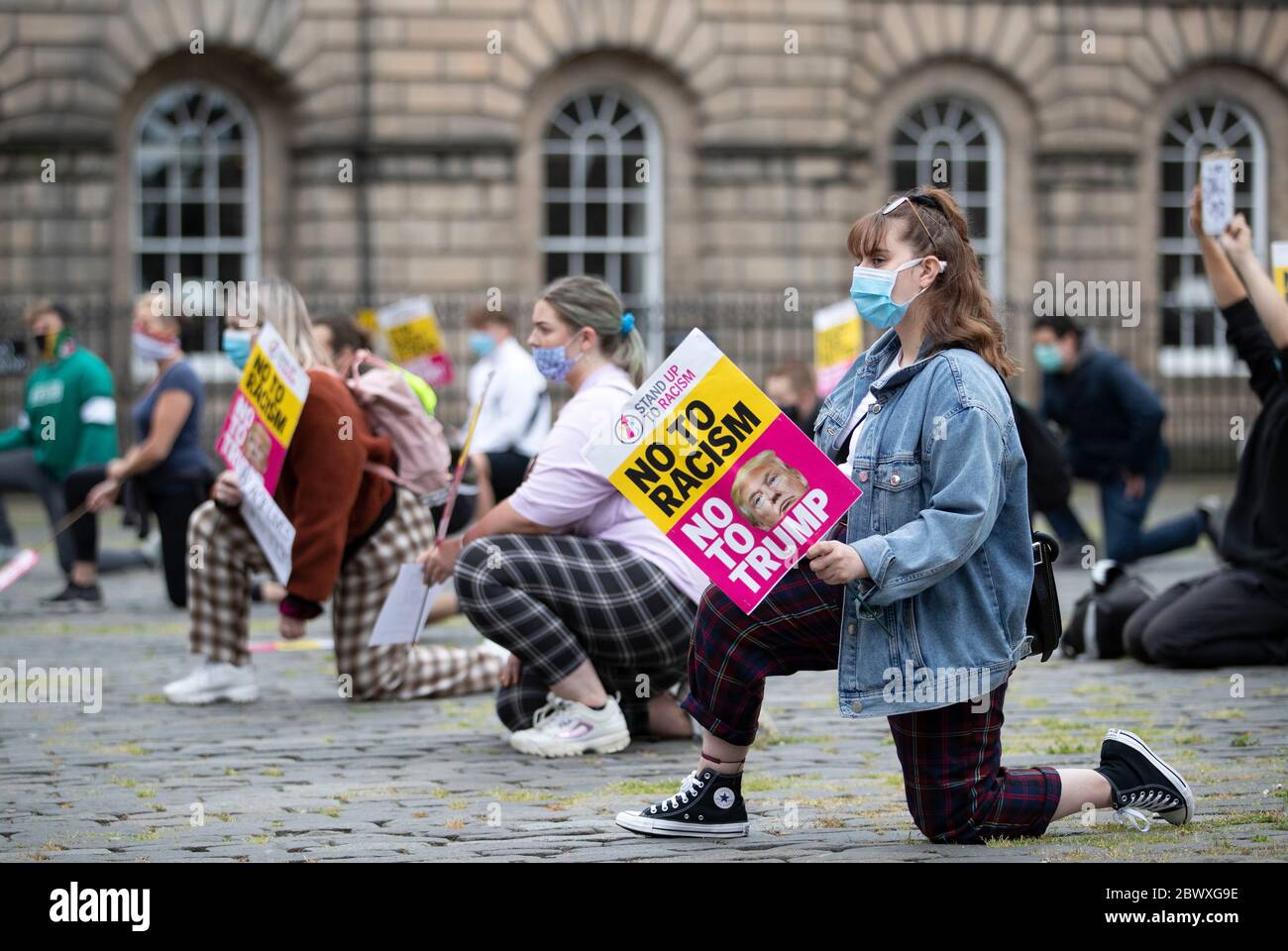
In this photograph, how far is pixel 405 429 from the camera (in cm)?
806

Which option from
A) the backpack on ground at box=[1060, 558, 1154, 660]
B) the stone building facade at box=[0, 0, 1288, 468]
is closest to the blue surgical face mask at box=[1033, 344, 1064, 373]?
the backpack on ground at box=[1060, 558, 1154, 660]

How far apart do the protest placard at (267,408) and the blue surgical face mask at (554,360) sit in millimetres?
1111

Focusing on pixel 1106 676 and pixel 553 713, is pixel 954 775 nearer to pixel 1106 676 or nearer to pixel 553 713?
pixel 553 713

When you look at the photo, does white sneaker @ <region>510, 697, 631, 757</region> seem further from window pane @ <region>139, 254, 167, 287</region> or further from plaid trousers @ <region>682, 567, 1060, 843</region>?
window pane @ <region>139, 254, 167, 287</region>

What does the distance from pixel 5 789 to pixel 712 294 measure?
687 inches

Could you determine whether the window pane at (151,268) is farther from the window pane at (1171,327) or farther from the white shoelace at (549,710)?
the white shoelace at (549,710)

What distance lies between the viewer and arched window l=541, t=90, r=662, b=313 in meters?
23.4

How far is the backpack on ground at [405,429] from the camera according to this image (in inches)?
314

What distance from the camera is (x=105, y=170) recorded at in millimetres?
21906

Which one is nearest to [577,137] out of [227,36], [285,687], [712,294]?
[712,294]

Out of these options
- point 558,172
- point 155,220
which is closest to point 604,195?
point 558,172

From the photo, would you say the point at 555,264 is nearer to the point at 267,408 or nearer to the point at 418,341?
the point at 418,341

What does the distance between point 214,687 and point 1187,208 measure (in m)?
19.6

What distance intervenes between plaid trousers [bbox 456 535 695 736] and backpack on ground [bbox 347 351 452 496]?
61.2 inches
